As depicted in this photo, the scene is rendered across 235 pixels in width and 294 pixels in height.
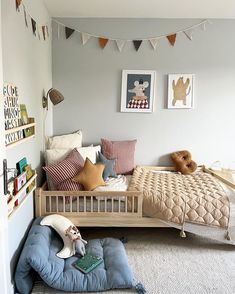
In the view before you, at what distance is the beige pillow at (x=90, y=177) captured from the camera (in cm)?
257

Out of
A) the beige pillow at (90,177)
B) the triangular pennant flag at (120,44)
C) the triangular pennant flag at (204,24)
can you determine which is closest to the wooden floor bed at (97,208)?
the beige pillow at (90,177)

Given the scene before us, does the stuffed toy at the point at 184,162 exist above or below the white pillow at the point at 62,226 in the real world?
above

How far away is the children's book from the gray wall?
1.62 metres

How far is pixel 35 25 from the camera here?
246 cm

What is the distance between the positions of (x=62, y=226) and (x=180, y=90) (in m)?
2.12

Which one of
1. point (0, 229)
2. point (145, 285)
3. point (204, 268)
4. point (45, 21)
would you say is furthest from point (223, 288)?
point (45, 21)

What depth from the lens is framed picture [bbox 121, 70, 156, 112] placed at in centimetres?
331

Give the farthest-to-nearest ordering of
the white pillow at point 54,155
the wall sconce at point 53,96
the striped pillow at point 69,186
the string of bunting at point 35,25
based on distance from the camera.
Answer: the wall sconce at point 53,96
the white pillow at point 54,155
the striped pillow at point 69,186
the string of bunting at point 35,25

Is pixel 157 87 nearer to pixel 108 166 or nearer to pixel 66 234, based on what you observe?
pixel 108 166

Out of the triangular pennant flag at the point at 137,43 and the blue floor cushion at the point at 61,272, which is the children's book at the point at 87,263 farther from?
the triangular pennant flag at the point at 137,43

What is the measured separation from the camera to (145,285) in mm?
1985

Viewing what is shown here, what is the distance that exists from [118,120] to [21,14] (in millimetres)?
1677

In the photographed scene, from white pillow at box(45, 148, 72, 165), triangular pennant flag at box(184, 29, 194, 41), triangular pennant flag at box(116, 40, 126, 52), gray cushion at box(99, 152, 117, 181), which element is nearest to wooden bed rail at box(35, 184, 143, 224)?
white pillow at box(45, 148, 72, 165)

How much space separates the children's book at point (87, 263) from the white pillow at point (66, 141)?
1359mm
